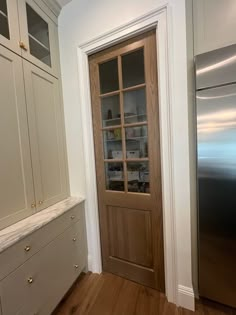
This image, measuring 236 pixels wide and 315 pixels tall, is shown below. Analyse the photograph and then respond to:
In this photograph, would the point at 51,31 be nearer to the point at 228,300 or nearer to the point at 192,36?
the point at 192,36

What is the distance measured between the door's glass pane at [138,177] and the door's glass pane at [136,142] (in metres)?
0.08

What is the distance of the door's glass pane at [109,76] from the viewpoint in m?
1.63

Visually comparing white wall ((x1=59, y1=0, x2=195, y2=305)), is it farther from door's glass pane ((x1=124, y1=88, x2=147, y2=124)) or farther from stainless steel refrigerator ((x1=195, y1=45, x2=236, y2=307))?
door's glass pane ((x1=124, y1=88, x2=147, y2=124))

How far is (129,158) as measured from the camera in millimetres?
1630

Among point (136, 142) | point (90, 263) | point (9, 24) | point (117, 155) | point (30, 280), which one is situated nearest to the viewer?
point (30, 280)

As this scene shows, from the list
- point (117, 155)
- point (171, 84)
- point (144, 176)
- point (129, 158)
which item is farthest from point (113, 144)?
point (171, 84)

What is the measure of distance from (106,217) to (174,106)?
122 cm

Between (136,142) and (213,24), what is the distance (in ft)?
3.26

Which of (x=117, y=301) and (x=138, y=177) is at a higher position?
(x=138, y=177)

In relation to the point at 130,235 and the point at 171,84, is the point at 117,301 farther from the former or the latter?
the point at 171,84

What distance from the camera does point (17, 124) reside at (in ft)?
4.27

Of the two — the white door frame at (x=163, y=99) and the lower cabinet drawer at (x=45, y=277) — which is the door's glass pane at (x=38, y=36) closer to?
the white door frame at (x=163, y=99)

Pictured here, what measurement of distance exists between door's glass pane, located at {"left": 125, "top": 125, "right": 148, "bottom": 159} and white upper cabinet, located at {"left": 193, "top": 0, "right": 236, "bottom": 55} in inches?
27.7

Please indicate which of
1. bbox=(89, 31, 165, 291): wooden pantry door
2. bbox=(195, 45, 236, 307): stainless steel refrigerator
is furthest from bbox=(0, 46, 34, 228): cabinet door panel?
bbox=(195, 45, 236, 307): stainless steel refrigerator
